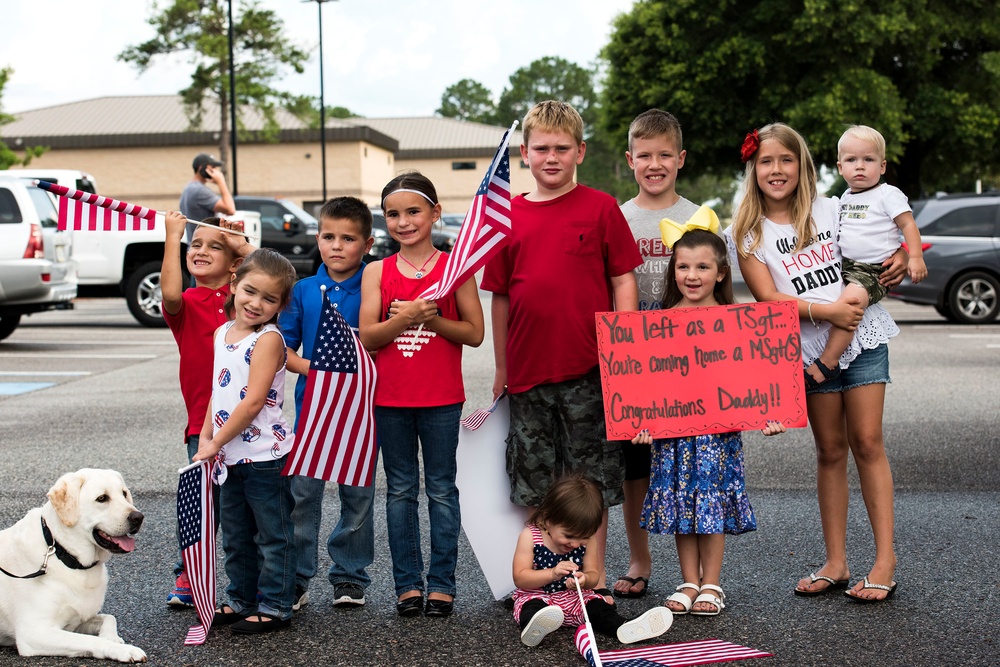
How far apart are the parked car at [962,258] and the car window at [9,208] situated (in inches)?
487

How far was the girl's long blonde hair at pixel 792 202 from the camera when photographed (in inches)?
175

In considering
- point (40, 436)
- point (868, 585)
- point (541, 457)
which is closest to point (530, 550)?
point (541, 457)

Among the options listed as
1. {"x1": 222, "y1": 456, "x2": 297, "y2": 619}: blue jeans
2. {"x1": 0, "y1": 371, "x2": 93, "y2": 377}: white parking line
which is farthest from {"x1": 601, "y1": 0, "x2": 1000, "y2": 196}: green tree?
{"x1": 222, "y1": 456, "x2": 297, "y2": 619}: blue jeans

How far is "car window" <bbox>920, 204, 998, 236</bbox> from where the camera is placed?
628 inches

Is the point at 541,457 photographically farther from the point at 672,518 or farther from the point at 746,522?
the point at 746,522

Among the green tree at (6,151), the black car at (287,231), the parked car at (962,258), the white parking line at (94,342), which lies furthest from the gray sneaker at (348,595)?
the green tree at (6,151)

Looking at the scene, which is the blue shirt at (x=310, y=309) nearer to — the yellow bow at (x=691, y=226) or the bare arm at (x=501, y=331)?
the bare arm at (x=501, y=331)

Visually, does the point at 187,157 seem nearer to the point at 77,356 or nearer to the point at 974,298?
the point at 77,356

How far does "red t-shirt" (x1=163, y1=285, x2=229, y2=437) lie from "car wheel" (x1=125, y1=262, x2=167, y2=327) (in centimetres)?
1212

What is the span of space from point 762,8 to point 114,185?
3581 centimetres

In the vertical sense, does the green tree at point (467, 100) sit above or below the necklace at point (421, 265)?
above

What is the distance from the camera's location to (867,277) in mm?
4410

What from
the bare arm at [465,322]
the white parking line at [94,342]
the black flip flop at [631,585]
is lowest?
the black flip flop at [631,585]

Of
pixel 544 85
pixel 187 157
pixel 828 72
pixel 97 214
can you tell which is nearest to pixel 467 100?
pixel 544 85
